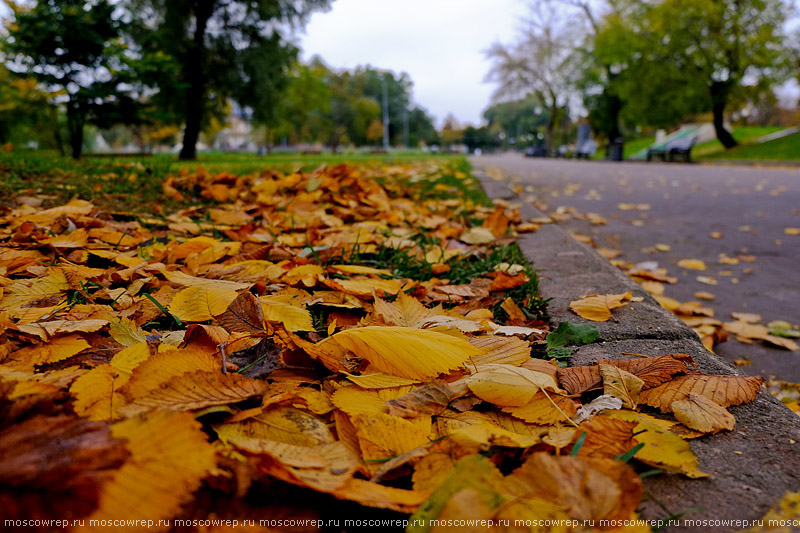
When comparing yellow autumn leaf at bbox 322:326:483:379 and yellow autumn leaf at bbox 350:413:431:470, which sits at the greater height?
yellow autumn leaf at bbox 322:326:483:379

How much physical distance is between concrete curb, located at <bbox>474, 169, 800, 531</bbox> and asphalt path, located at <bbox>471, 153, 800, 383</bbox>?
31 cm

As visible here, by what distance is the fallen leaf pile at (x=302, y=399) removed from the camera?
0.52 m

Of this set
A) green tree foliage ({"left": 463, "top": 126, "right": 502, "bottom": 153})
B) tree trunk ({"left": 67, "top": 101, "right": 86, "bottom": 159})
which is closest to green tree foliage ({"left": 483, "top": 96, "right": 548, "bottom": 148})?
green tree foliage ({"left": 463, "top": 126, "right": 502, "bottom": 153})

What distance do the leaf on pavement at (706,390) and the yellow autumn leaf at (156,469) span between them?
2.46 ft

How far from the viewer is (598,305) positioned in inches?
51.1

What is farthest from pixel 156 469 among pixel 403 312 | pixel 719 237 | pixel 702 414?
pixel 719 237

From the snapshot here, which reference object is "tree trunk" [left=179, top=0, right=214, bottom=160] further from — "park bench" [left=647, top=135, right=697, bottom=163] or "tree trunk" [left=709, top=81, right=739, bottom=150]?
"tree trunk" [left=709, top=81, right=739, bottom=150]

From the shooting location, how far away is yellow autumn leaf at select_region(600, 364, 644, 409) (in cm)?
84

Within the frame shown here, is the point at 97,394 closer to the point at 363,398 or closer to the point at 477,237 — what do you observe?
the point at 363,398

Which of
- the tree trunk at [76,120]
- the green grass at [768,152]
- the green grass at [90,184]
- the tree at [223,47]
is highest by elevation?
the tree at [223,47]

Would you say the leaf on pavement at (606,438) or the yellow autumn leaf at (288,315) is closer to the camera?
the leaf on pavement at (606,438)

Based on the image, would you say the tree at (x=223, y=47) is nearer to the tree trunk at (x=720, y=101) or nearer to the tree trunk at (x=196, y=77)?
the tree trunk at (x=196, y=77)

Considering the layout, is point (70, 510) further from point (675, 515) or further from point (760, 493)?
point (760, 493)

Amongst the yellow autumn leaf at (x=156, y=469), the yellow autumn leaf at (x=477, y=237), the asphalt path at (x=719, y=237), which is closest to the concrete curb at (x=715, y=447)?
the asphalt path at (x=719, y=237)
